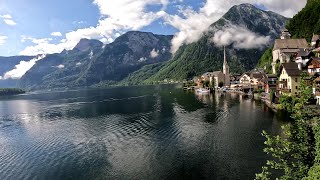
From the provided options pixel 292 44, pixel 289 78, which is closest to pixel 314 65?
pixel 289 78

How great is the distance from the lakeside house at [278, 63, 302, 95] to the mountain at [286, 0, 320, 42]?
2814 inches

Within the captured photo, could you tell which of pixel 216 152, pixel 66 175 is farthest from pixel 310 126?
pixel 66 175

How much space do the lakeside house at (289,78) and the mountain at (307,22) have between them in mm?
71485

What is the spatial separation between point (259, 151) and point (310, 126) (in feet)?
102

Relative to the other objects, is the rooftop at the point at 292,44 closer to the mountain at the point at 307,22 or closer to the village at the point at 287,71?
the village at the point at 287,71

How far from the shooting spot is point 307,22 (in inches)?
6983

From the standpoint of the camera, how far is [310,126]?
25.1 meters

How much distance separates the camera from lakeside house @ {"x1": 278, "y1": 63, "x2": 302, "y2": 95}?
332 feet

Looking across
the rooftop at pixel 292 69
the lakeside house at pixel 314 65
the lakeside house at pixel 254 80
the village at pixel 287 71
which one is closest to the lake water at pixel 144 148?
the village at pixel 287 71

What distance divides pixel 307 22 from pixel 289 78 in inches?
3746

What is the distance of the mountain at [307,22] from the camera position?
170 metres

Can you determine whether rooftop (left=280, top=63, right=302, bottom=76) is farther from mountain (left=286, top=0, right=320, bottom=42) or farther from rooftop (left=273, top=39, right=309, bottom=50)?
mountain (left=286, top=0, right=320, bottom=42)

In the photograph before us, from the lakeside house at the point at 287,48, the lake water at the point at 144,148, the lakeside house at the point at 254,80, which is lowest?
the lake water at the point at 144,148

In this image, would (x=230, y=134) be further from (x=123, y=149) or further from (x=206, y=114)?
(x=206, y=114)
